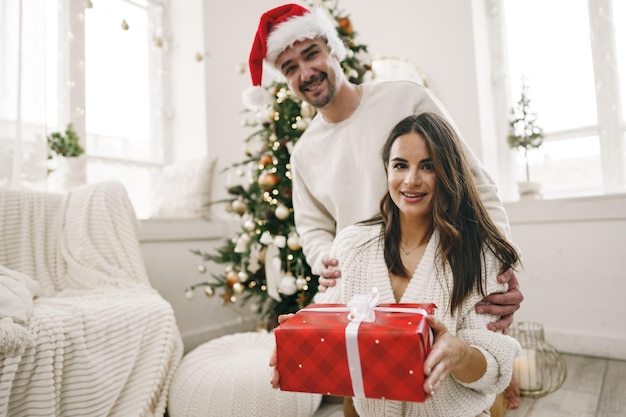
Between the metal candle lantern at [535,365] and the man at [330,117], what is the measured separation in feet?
3.52

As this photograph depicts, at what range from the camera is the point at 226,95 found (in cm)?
359

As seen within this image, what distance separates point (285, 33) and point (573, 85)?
2.12m

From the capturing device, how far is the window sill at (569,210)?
2.35 meters

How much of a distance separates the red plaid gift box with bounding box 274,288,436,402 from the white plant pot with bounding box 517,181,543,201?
6.93ft

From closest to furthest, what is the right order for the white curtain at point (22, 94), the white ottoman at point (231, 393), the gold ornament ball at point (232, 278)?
the white ottoman at point (231, 393) < the white curtain at point (22, 94) < the gold ornament ball at point (232, 278)

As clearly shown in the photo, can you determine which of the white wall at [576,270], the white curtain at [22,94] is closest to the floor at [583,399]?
the white wall at [576,270]

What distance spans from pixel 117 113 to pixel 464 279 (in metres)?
3.12

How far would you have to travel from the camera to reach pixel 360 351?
0.78 m

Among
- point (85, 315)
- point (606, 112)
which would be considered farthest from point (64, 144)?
point (606, 112)

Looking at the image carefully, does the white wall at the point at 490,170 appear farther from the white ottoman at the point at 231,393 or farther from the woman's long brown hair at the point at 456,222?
the woman's long brown hair at the point at 456,222

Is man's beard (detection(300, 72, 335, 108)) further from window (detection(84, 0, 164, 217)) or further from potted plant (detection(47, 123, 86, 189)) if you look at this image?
window (detection(84, 0, 164, 217))

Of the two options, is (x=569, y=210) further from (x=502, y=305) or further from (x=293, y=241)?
(x=502, y=305)

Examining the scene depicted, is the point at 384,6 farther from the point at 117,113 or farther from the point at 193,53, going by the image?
the point at 117,113

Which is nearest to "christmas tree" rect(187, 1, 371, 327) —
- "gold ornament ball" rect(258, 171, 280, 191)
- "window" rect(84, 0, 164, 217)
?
"gold ornament ball" rect(258, 171, 280, 191)
